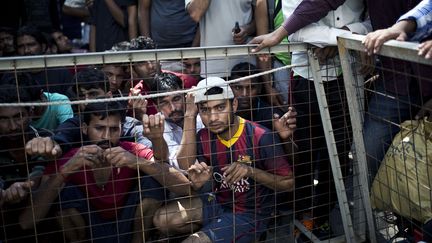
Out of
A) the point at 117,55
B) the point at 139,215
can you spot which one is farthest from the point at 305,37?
the point at 139,215

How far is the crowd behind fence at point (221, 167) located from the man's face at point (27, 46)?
200 centimetres

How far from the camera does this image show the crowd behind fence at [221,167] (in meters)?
2.62

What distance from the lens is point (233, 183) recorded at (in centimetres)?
294

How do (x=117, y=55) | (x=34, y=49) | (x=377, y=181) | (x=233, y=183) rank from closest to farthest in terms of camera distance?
(x=117, y=55) < (x=377, y=181) < (x=233, y=183) < (x=34, y=49)

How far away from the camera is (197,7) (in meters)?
3.73

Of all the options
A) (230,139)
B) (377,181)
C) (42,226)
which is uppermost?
(230,139)

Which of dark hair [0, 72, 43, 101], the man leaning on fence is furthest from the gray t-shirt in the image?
the man leaning on fence

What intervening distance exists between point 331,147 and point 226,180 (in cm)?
63

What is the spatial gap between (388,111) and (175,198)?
128 centimetres

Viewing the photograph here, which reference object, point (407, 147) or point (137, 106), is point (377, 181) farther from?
point (137, 106)

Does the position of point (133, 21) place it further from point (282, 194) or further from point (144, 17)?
point (282, 194)

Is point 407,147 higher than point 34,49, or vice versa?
point 34,49

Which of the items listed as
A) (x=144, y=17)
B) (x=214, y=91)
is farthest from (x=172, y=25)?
(x=214, y=91)

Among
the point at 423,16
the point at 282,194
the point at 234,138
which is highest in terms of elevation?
the point at 423,16
